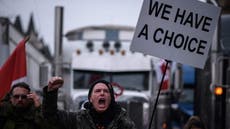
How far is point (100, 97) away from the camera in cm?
616

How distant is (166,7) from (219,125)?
18.4ft

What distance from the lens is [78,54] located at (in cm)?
1953

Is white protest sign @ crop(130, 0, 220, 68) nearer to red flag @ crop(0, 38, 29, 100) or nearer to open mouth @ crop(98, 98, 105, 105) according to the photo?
open mouth @ crop(98, 98, 105, 105)

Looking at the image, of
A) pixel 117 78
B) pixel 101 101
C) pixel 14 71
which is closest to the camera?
pixel 101 101

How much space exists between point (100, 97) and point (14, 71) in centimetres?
271

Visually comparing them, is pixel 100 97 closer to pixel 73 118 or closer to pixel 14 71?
pixel 73 118

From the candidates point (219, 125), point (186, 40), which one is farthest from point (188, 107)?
point (186, 40)

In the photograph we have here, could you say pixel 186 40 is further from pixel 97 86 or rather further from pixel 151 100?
pixel 151 100

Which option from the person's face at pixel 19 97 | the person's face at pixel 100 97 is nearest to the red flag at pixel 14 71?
the person's face at pixel 19 97

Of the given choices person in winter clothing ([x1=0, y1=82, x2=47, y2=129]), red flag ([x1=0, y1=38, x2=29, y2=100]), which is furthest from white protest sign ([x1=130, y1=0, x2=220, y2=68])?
red flag ([x1=0, y1=38, x2=29, y2=100])

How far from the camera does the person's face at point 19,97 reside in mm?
6996

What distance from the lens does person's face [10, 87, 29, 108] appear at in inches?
275

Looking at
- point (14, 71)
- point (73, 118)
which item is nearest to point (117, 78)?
point (14, 71)

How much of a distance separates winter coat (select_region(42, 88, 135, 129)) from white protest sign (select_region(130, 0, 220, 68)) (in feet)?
4.42
